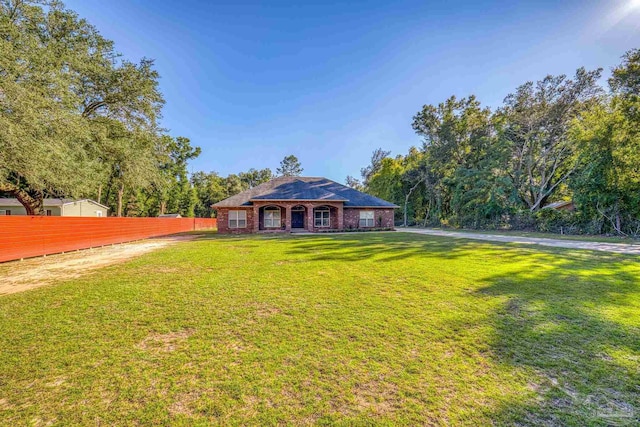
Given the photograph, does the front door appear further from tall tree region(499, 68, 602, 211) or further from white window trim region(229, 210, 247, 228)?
tall tree region(499, 68, 602, 211)

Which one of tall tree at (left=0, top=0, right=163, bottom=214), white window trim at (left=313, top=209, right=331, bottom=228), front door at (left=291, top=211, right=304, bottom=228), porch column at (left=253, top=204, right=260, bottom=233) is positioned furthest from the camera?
front door at (left=291, top=211, right=304, bottom=228)

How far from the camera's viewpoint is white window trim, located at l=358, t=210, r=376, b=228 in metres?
23.3

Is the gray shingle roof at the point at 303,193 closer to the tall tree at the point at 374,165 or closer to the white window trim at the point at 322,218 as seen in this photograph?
the white window trim at the point at 322,218

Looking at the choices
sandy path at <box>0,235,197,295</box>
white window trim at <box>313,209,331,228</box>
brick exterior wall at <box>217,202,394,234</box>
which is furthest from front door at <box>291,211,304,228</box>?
sandy path at <box>0,235,197,295</box>

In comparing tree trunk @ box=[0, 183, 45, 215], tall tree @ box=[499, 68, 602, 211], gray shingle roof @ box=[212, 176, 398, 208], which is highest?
tall tree @ box=[499, 68, 602, 211]

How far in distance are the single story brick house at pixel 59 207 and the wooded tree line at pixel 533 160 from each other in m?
32.1

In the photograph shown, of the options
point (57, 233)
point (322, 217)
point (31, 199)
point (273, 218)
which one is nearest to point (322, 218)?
point (322, 217)

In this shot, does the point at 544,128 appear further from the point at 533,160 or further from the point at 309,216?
the point at 309,216

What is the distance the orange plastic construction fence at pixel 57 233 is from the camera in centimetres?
861

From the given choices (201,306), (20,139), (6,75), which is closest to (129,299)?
(201,306)

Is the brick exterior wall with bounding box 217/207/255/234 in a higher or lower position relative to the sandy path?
higher

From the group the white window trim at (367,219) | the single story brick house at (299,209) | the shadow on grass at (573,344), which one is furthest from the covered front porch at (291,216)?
the shadow on grass at (573,344)

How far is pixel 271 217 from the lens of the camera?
886 inches

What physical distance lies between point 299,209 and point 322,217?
2.15 metres
